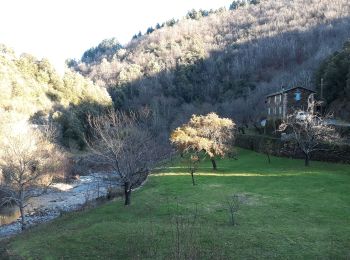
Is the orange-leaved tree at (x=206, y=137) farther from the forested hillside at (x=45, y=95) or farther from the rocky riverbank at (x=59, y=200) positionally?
the forested hillside at (x=45, y=95)

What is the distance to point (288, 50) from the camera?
12019 cm

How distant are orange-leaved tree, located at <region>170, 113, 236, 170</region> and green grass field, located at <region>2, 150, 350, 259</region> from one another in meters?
8.28

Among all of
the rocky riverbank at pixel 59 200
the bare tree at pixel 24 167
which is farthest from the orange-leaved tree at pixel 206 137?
the bare tree at pixel 24 167

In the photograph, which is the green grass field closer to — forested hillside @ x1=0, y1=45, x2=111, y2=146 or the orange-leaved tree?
the orange-leaved tree

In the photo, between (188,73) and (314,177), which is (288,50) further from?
(314,177)

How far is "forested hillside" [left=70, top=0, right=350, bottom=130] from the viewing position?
98.6 meters

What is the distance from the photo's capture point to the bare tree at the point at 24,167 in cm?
2612

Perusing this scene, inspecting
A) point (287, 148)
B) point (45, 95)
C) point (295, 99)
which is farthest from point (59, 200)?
point (45, 95)

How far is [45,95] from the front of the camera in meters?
69.6

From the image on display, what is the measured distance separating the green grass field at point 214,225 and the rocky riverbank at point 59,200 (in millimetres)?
5369

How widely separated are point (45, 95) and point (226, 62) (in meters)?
70.7

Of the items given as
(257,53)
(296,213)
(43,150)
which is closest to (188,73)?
(257,53)

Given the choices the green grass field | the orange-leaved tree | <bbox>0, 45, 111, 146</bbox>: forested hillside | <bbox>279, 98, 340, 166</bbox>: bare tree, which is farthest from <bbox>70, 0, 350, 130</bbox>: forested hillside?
the green grass field

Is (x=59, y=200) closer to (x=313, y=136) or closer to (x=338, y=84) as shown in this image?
(x=313, y=136)
